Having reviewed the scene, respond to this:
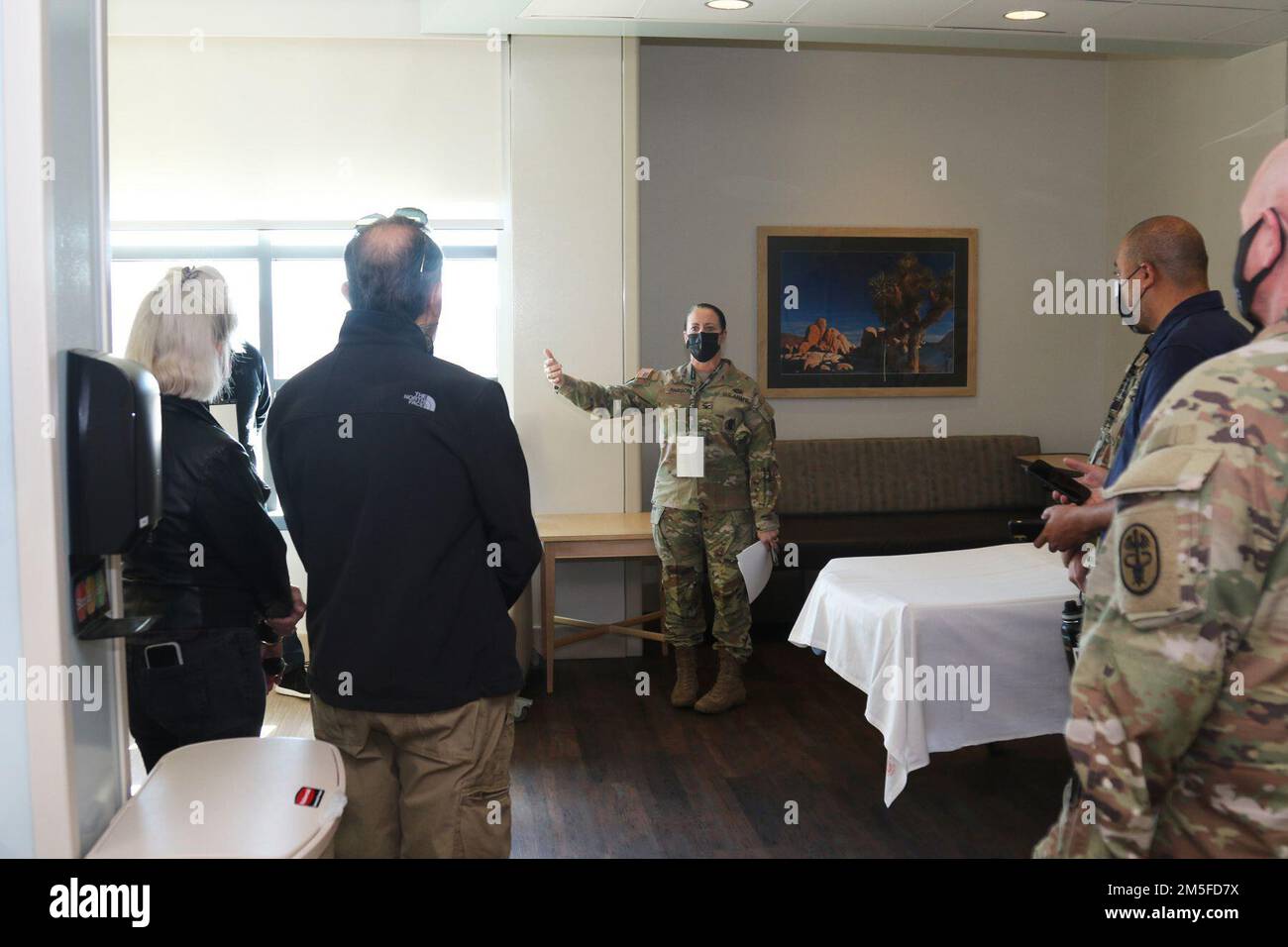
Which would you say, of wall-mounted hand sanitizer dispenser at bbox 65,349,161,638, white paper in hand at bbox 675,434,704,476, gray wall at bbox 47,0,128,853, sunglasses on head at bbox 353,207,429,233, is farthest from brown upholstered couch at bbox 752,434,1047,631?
wall-mounted hand sanitizer dispenser at bbox 65,349,161,638

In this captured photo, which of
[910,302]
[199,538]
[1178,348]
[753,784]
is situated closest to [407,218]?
[199,538]

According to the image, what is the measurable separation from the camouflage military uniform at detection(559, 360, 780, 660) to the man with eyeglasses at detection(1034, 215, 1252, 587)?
6.23 ft

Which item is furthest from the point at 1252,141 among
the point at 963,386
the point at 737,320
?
the point at 737,320

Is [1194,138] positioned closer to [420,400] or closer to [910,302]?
[910,302]

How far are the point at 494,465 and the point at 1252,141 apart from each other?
18.1 ft

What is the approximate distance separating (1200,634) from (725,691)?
3594mm

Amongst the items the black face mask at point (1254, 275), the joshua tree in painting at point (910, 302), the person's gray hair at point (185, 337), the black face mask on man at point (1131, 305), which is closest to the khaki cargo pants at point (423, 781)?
the person's gray hair at point (185, 337)

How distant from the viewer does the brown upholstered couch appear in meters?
6.12

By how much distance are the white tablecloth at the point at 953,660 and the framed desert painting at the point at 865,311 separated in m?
3.37

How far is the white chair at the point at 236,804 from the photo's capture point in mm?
1537

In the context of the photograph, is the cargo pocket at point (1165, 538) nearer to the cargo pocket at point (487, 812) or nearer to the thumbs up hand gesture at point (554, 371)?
the cargo pocket at point (487, 812)

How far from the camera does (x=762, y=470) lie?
15.1 feet

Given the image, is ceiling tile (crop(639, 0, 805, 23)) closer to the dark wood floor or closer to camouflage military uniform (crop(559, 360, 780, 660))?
camouflage military uniform (crop(559, 360, 780, 660))
